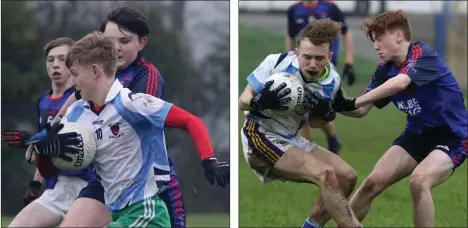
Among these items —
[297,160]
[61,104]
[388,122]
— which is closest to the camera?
[297,160]

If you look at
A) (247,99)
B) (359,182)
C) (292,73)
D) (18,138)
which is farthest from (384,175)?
(359,182)

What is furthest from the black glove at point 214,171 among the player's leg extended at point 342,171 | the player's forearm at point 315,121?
the player's forearm at point 315,121

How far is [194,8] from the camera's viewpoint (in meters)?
14.5

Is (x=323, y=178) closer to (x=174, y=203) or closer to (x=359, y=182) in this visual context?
(x=174, y=203)

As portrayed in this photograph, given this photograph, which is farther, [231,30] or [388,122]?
[388,122]

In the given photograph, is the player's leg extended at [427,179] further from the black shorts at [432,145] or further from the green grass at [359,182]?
the green grass at [359,182]

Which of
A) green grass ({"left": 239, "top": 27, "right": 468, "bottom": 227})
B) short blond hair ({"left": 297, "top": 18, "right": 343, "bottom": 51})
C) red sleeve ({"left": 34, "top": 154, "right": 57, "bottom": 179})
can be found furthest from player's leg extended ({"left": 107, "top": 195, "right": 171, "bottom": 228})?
green grass ({"left": 239, "top": 27, "right": 468, "bottom": 227})

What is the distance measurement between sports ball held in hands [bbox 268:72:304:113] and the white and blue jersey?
0.81m

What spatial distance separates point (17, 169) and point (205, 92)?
2.47 meters

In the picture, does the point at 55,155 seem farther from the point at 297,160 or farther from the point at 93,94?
the point at 297,160

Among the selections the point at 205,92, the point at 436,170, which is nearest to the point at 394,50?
the point at 436,170

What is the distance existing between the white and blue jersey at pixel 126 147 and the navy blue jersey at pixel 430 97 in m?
1.75

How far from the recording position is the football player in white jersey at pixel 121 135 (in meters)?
6.20

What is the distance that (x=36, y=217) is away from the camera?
693 cm
